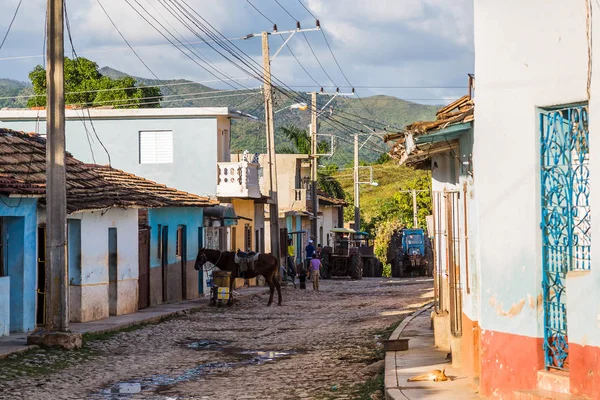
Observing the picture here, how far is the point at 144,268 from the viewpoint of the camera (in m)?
27.0

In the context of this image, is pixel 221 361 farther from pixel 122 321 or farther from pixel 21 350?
pixel 122 321

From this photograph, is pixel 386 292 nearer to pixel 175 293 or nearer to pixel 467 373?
pixel 175 293

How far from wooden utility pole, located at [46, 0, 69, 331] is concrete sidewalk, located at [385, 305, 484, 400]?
565 cm

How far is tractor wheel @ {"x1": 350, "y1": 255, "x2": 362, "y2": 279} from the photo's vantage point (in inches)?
1795

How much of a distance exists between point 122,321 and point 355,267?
80.3 ft

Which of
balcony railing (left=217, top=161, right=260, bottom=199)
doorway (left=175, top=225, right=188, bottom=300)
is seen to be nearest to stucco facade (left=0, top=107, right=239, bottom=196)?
balcony railing (left=217, top=161, right=260, bottom=199)

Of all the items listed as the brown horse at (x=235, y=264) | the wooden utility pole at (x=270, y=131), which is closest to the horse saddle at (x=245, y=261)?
the brown horse at (x=235, y=264)

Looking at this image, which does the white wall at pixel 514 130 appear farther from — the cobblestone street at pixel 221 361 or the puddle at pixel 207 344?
the puddle at pixel 207 344

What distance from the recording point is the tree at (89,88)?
56.4 metres

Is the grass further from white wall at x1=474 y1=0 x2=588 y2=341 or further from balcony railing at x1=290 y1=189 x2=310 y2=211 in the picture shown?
white wall at x1=474 y1=0 x2=588 y2=341

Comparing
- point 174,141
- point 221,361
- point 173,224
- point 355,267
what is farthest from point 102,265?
point 355,267

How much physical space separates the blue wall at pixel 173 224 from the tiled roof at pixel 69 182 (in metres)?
0.74

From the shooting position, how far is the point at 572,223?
364 inches

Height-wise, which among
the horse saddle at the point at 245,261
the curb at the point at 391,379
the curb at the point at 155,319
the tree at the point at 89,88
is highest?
the tree at the point at 89,88
